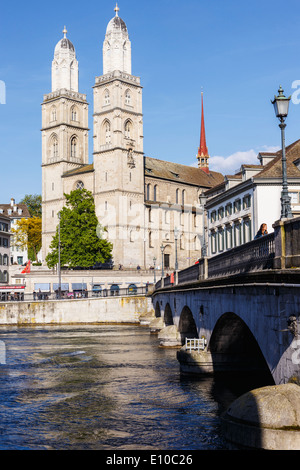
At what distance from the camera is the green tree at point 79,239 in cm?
9006

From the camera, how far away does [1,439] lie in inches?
628

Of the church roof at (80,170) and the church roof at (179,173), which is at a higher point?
the church roof at (179,173)

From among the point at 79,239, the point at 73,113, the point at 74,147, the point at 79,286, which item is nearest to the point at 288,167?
the point at 79,286

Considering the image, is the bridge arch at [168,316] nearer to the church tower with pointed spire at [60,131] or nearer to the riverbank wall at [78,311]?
the riverbank wall at [78,311]

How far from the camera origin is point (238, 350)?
81.7ft

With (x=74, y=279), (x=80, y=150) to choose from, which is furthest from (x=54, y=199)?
(x=74, y=279)

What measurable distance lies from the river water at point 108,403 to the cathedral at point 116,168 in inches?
2528

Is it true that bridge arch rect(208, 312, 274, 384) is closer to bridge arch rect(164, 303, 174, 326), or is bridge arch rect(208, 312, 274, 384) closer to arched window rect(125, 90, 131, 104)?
bridge arch rect(164, 303, 174, 326)

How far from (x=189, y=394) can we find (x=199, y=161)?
13954 cm

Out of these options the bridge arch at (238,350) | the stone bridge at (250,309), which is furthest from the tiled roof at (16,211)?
the bridge arch at (238,350)

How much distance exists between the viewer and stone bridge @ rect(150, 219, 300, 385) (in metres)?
12.9

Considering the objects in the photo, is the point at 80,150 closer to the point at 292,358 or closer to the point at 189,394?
the point at 189,394

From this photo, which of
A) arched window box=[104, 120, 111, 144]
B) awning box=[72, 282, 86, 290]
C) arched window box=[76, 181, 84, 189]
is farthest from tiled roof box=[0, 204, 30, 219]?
awning box=[72, 282, 86, 290]

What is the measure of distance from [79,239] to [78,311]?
22134 millimetres
